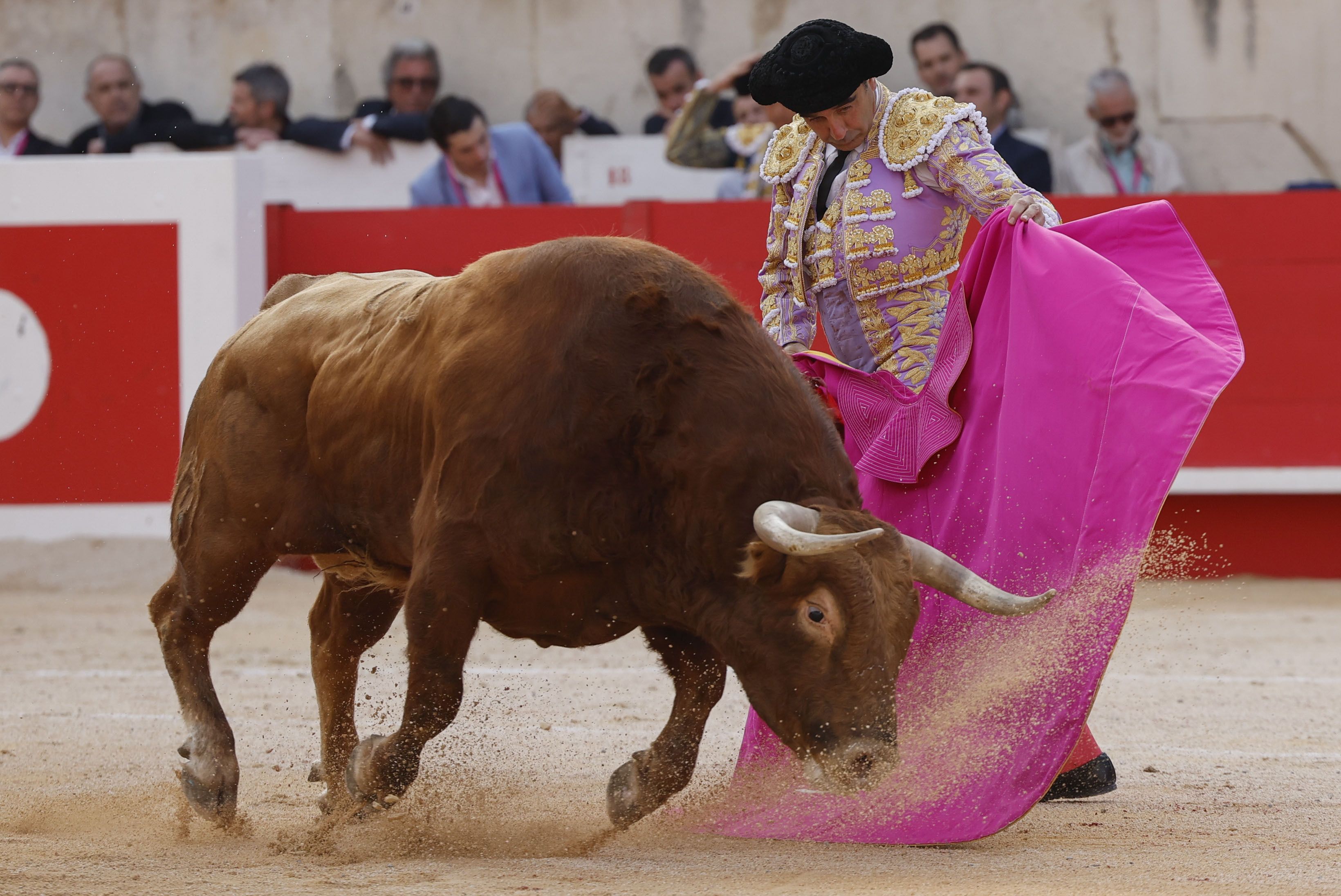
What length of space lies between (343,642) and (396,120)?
501 centimetres

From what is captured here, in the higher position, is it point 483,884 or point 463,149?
point 463,149

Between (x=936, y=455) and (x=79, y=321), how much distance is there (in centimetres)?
478

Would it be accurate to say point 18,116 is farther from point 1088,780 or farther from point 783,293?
point 1088,780

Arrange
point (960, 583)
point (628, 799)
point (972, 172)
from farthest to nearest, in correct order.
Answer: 1. point (972, 172)
2. point (628, 799)
3. point (960, 583)

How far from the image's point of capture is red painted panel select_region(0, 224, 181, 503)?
7.00 metres

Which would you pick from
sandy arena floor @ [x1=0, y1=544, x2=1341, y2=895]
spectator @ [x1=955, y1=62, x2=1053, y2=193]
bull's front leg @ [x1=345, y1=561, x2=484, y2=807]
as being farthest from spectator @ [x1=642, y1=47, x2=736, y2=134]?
bull's front leg @ [x1=345, y1=561, x2=484, y2=807]

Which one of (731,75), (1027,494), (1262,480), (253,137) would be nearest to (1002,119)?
(731,75)

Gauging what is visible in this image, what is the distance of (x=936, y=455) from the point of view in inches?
127

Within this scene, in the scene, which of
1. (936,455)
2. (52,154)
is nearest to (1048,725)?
(936,455)

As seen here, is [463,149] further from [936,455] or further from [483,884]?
[483,884]

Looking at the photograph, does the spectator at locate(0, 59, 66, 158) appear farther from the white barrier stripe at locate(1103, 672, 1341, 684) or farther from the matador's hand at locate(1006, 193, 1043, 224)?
the matador's hand at locate(1006, 193, 1043, 224)

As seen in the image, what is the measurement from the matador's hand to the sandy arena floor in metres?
1.10

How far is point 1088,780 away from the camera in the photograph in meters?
3.40

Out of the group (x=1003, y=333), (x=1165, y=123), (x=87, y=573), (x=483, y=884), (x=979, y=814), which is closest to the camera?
(x=483, y=884)
